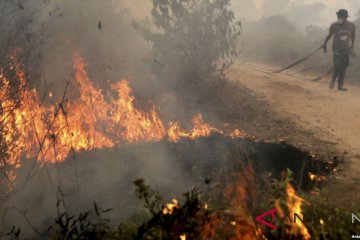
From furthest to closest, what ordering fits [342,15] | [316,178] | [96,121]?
[342,15], [96,121], [316,178]

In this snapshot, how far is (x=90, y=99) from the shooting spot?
30.8 feet

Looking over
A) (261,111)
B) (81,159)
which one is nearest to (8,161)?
(81,159)

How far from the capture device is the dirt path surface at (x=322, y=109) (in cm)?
616

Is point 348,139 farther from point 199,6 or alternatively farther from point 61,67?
point 61,67

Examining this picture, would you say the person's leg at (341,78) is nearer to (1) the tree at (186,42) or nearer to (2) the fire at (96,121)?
(1) the tree at (186,42)

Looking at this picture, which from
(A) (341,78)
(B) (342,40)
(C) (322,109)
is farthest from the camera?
(A) (341,78)

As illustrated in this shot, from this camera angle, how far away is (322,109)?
386 inches

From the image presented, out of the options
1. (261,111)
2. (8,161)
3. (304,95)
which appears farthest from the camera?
(304,95)

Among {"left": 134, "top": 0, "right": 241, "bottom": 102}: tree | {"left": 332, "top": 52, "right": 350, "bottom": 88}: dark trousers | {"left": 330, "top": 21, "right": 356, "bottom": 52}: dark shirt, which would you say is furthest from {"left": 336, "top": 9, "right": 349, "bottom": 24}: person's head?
{"left": 134, "top": 0, "right": 241, "bottom": 102}: tree

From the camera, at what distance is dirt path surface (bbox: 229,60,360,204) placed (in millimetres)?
6156

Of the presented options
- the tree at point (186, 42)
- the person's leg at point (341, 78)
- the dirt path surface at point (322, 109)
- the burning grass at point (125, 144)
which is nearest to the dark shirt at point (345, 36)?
the person's leg at point (341, 78)

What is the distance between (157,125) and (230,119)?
6.64 ft
